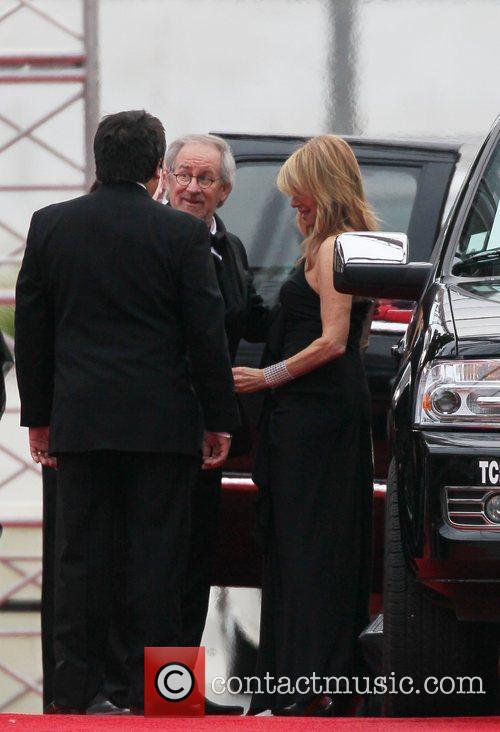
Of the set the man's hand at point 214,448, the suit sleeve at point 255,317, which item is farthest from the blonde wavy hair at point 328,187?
the man's hand at point 214,448

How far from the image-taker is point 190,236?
164 inches

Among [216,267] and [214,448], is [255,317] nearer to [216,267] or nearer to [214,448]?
[216,267]

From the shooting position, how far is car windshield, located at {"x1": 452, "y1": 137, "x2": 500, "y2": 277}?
4.08 metres

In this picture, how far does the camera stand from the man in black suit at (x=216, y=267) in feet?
15.8

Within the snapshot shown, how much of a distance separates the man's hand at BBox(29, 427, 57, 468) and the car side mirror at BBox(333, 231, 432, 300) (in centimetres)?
83

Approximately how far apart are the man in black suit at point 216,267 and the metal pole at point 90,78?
3450mm

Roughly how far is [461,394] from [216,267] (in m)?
1.42

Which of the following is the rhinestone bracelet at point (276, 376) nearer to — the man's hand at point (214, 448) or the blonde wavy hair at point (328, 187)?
the blonde wavy hair at point (328, 187)

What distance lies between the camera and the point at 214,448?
14.1ft

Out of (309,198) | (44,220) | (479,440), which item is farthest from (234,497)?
(479,440)

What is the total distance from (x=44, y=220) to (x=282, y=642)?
1.35 metres

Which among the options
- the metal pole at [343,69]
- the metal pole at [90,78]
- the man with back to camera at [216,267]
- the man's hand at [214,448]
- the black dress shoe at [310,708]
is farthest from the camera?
the metal pole at [90,78]

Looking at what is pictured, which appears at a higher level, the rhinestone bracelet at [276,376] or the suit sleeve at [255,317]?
the suit sleeve at [255,317]

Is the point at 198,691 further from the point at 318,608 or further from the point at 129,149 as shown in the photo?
the point at 129,149
